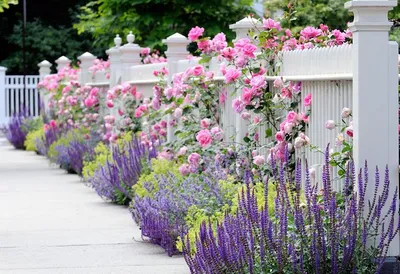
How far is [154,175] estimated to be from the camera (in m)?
10.1

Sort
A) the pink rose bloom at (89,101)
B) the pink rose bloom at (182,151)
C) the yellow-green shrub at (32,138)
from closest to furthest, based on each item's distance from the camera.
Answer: the pink rose bloom at (182,151) < the pink rose bloom at (89,101) < the yellow-green shrub at (32,138)

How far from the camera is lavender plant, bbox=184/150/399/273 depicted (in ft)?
18.5

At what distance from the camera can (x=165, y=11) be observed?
73.2ft

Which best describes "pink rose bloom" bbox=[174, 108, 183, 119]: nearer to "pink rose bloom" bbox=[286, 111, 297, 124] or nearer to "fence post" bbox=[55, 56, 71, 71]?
"pink rose bloom" bbox=[286, 111, 297, 124]

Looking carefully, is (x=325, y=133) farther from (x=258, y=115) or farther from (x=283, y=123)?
(x=258, y=115)

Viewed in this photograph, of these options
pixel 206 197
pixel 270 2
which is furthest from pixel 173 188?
pixel 270 2

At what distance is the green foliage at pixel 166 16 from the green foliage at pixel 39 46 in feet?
48.8

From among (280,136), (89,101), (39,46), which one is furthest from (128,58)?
(39,46)

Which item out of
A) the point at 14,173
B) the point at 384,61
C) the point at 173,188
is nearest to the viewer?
the point at 384,61

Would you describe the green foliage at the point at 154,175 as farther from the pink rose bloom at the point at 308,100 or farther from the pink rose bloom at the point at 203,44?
the pink rose bloom at the point at 308,100

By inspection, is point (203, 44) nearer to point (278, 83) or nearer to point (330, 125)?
point (278, 83)

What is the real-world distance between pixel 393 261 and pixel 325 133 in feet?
4.38

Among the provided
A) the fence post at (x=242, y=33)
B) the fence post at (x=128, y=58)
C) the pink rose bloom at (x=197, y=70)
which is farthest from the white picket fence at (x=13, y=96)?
the fence post at (x=242, y=33)

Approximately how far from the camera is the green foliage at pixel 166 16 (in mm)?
22016
